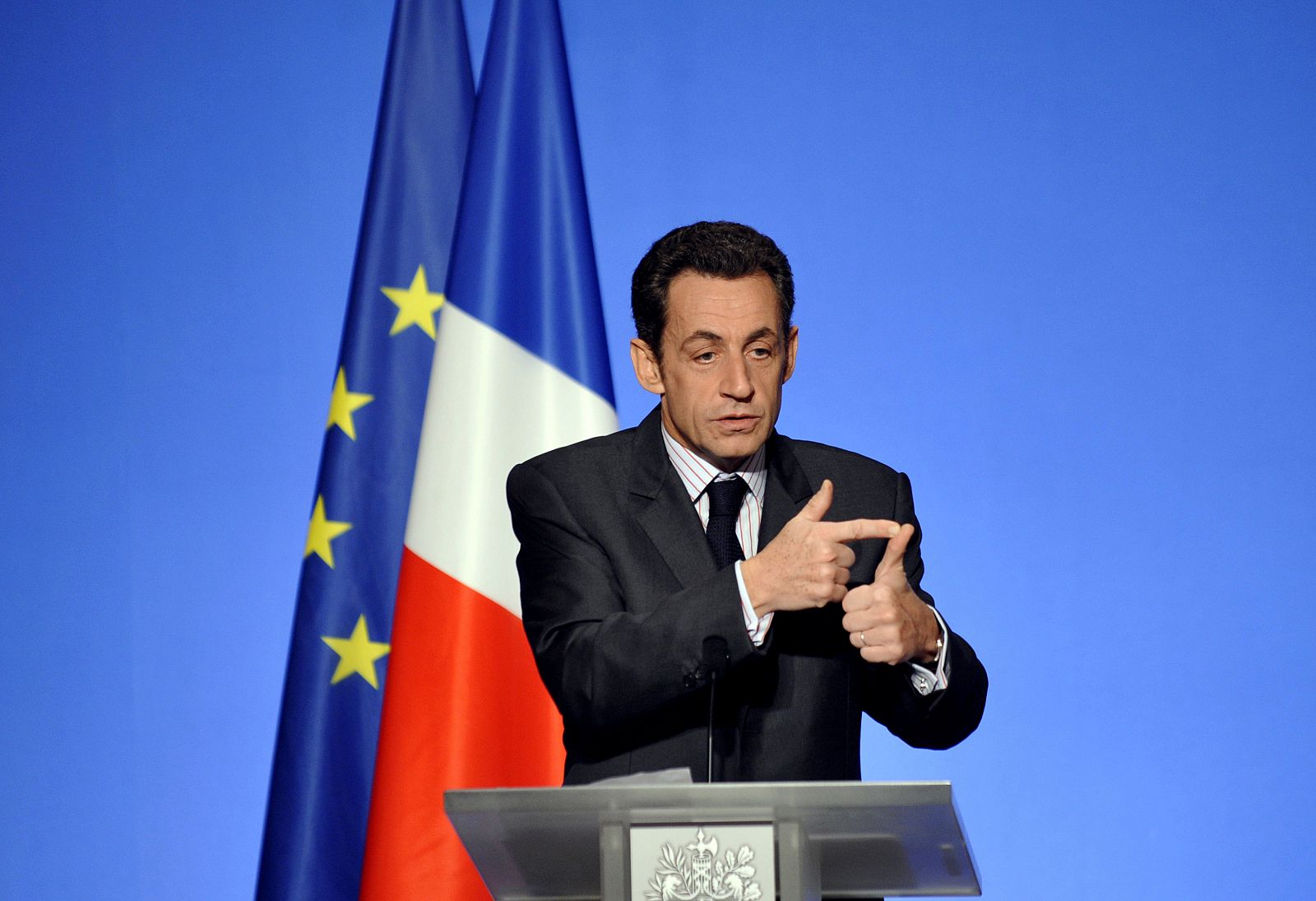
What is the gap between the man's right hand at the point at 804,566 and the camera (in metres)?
1.86

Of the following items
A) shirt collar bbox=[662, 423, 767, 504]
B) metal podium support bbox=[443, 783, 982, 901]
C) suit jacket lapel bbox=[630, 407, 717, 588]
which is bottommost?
metal podium support bbox=[443, 783, 982, 901]

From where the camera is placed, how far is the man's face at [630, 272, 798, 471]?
2.22 metres

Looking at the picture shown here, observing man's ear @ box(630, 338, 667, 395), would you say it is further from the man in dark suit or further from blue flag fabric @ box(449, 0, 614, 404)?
blue flag fabric @ box(449, 0, 614, 404)

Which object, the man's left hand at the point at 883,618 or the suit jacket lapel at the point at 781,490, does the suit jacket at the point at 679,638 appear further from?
the man's left hand at the point at 883,618

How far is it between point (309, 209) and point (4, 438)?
1018 mm

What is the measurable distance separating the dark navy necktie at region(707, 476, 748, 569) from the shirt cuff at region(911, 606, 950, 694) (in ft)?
0.97

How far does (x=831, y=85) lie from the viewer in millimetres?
4102

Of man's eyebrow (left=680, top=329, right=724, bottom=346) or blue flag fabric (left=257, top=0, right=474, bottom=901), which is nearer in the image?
man's eyebrow (left=680, top=329, right=724, bottom=346)

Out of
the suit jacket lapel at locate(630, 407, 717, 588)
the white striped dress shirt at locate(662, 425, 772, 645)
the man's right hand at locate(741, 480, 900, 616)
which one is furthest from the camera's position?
the white striped dress shirt at locate(662, 425, 772, 645)

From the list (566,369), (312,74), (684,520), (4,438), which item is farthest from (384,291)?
(684,520)

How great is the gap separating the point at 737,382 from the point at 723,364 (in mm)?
52

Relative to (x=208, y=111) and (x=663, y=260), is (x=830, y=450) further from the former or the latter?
(x=208, y=111)

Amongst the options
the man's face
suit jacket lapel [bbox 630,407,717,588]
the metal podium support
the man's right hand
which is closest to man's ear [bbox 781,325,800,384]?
the man's face

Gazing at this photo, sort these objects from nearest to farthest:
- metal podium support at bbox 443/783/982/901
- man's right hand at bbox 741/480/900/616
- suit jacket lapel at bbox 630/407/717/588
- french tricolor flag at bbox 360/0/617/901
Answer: metal podium support at bbox 443/783/982/901
man's right hand at bbox 741/480/900/616
suit jacket lapel at bbox 630/407/717/588
french tricolor flag at bbox 360/0/617/901
